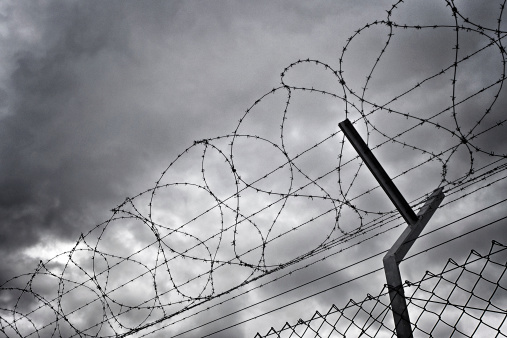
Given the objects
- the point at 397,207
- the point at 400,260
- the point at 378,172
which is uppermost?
the point at 378,172

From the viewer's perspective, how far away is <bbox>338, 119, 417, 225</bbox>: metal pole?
371 centimetres

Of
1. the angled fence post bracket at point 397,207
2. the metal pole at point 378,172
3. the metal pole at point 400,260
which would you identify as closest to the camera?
the metal pole at point 400,260

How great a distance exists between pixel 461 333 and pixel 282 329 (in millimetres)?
1123

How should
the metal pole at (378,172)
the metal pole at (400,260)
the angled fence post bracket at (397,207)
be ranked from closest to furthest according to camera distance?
the metal pole at (400,260)
the angled fence post bracket at (397,207)
the metal pole at (378,172)

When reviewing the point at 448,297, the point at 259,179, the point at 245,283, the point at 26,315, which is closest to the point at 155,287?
the point at 245,283

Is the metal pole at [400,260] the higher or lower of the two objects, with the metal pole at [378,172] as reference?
lower

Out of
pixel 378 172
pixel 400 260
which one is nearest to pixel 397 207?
pixel 378 172

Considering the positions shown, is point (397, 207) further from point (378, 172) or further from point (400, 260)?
point (400, 260)

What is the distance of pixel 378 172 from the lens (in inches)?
147

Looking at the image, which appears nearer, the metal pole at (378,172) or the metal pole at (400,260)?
the metal pole at (400,260)

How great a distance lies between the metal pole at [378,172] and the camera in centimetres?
371

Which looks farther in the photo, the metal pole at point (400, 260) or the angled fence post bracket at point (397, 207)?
the angled fence post bracket at point (397, 207)

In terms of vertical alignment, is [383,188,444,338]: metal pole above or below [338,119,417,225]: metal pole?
below

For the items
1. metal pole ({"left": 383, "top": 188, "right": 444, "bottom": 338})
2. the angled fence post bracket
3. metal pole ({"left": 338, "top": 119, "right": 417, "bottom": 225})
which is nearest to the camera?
metal pole ({"left": 383, "top": 188, "right": 444, "bottom": 338})
